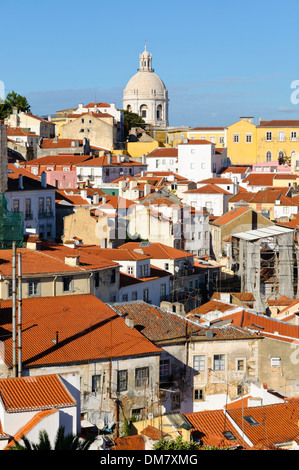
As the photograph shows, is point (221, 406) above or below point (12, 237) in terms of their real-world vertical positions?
below

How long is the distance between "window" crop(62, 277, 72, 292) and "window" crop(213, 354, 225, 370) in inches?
246

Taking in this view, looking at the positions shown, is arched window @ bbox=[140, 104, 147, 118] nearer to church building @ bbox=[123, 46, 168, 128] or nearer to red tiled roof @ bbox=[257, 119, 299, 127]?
church building @ bbox=[123, 46, 168, 128]

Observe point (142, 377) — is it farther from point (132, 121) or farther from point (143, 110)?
point (143, 110)

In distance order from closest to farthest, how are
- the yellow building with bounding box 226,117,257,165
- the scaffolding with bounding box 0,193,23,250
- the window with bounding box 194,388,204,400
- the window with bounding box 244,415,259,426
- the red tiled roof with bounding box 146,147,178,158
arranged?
the window with bounding box 244,415,259,426 → the window with bounding box 194,388,204,400 → the scaffolding with bounding box 0,193,23,250 → the red tiled roof with bounding box 146,147,178,158 → the yellow building with bounding box 226,117,257,165

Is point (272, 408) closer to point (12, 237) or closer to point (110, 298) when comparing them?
point (110, 298)

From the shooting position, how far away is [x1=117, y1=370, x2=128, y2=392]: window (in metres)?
22.8

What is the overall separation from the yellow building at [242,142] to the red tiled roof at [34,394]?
74.3 meters

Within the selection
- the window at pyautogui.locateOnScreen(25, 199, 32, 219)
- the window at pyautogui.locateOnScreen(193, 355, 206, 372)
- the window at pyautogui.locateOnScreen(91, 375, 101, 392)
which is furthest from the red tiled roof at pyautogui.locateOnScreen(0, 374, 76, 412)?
the window at pyautogui.locateOnScreen(25, 199, 32, 219)

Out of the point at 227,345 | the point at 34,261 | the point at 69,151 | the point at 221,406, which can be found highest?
the point at 69,151

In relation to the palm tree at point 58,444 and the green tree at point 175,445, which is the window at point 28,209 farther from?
the palm tree at point 58,444

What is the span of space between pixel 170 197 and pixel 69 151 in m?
19.8

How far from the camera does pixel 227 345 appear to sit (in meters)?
25.6

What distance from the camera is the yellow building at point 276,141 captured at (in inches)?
3607
